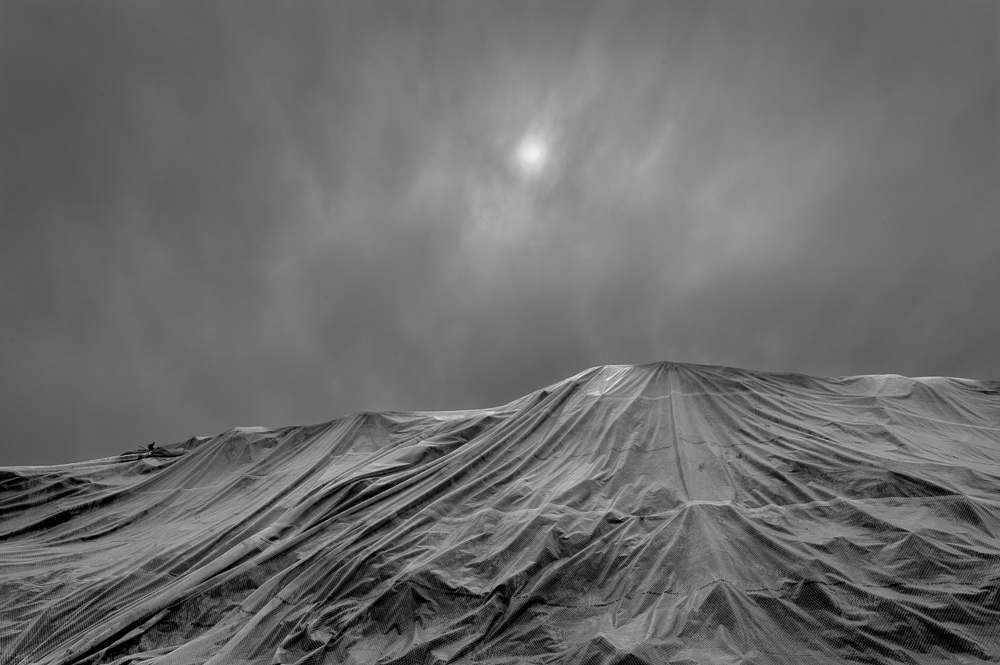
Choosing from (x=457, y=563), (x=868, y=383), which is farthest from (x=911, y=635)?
(x=868, y=383)

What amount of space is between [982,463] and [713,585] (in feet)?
14.7

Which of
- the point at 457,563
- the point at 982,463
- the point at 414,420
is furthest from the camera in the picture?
the point at 414,420

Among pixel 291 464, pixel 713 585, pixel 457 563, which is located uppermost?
pixel 291 464

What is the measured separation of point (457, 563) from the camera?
18.9 feet

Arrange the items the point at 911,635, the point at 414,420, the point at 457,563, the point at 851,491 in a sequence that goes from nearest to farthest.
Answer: the point at 911,635
the point at 457,563
the point at 851,491
the point at 414,420

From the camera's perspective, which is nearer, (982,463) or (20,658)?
(20,658)

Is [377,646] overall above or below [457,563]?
below

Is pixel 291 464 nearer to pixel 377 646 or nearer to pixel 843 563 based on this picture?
pixel 377 646

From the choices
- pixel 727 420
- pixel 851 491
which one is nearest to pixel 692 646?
pixel 851 491

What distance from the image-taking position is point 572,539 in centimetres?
577

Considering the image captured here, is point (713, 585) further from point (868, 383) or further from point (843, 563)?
point (868, 383)

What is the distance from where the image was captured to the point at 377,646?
4.74m

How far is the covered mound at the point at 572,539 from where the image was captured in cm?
442

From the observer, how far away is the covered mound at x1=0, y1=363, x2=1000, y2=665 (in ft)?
14.5
